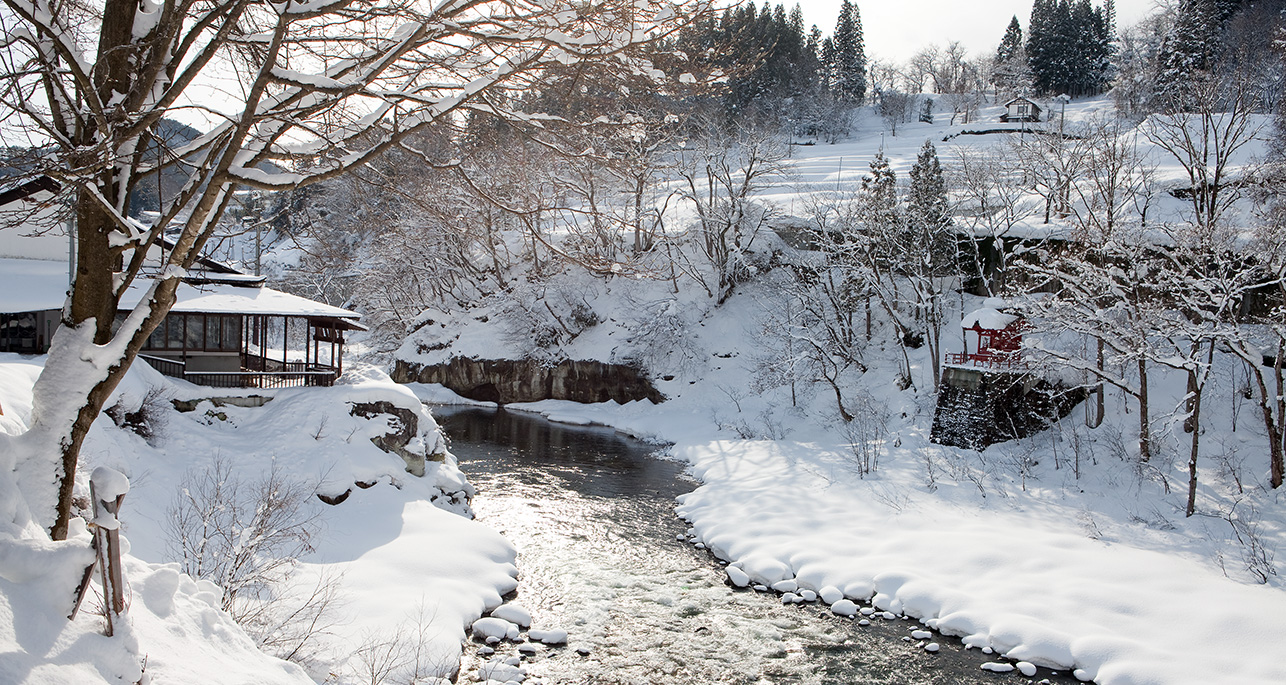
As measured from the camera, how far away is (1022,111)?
57.2m

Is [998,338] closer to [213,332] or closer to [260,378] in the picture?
[260,378]

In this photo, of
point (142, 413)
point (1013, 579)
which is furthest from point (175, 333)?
point (1013, 579)

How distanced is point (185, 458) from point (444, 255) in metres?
28.0

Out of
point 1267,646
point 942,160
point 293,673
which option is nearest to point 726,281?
point 942,160

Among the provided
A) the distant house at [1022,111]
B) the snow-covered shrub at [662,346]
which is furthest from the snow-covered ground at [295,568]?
the distant house at [1022,111]

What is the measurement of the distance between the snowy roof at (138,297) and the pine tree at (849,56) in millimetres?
67726

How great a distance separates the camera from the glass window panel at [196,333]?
22.3m

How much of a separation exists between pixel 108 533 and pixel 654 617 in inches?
334

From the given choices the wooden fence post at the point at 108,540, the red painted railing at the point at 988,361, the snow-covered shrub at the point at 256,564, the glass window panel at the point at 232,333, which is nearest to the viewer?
the wooden fence post at the point at 108,540

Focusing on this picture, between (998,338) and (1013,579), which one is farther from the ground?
(998,338)

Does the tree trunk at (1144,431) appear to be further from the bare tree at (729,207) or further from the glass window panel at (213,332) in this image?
the glass window panel at (213,332)

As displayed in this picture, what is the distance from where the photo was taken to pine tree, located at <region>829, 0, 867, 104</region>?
7638 cm

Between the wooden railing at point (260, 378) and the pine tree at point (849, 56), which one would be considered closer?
the wooden railing at point (260, 378)

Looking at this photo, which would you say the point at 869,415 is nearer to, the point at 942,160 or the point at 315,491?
the point at 315,491
